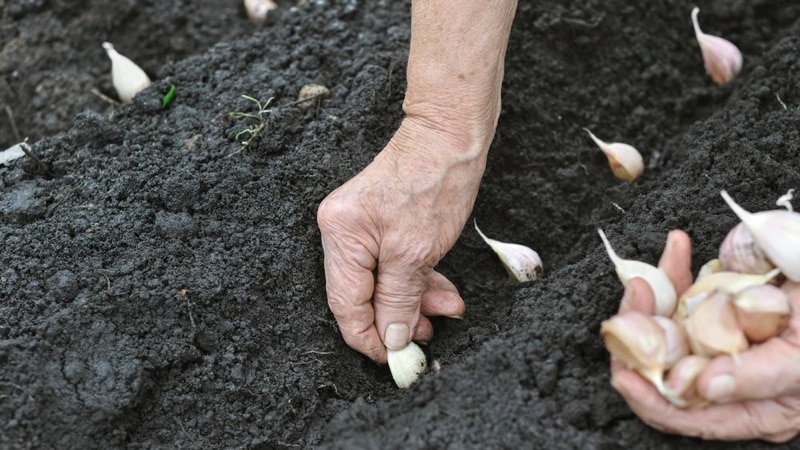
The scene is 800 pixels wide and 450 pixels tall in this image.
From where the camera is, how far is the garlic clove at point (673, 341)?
161cm

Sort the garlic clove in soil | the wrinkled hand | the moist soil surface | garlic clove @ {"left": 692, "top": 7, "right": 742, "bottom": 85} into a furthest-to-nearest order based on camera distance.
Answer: garlic clove @ {"left": 692, "top": 7, "right": 742, "bottom": 85}, the garlic clove in soil, the wrinkled hand, the moist soil surface

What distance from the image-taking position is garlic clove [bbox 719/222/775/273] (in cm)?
173

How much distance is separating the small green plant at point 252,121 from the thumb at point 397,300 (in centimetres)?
58

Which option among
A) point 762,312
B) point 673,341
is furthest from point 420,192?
point 762,312

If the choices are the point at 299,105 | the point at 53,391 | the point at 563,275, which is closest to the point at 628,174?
the point at 563,275

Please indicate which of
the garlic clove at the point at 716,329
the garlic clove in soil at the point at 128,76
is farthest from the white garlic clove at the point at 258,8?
the garlic clove at the point at 716,329

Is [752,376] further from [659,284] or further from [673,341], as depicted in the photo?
[659,284]

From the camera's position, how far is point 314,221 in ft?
7.40

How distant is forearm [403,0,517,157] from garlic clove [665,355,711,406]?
2.65 ft

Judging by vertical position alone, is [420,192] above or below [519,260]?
above

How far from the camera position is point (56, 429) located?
72.6 inches

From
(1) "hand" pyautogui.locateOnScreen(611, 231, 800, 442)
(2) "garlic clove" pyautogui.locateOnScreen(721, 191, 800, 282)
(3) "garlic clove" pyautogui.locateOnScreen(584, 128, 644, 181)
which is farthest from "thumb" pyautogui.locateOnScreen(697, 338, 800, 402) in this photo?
(3) "garlic clove" pyautogui.locateOnScreen(584, 128, 644, 181)

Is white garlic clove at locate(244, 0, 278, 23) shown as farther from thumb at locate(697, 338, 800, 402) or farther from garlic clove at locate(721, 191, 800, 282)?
thumb at locate(697, 338, 800, 402)

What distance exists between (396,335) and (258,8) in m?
1.65
